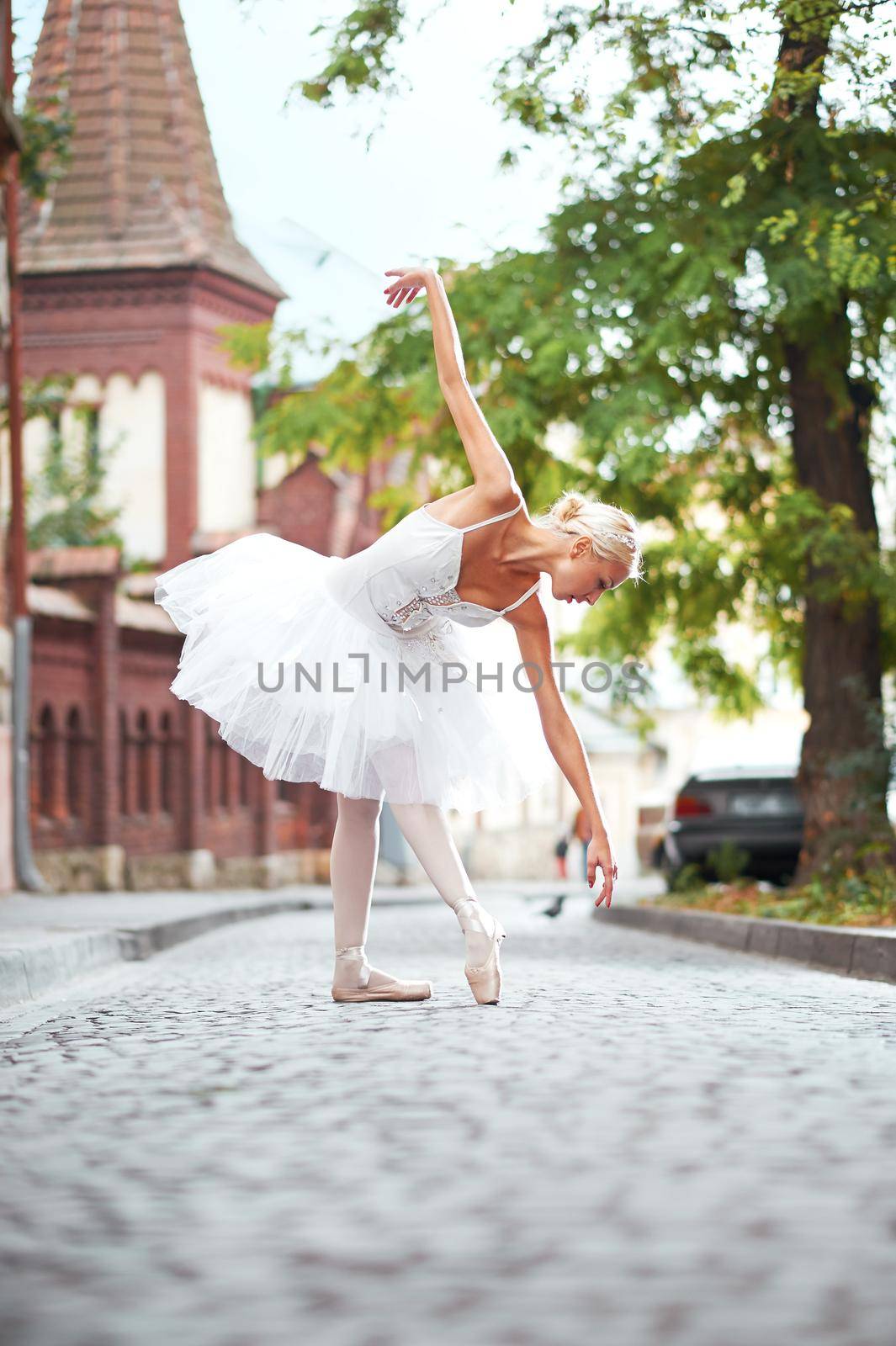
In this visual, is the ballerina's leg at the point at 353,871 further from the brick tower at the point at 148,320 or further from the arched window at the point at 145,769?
the brick tower at the point at 148,320

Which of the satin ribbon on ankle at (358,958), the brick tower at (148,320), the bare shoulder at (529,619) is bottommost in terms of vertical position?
the satin ribbon on ankle at (358,958)

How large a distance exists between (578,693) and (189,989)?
1426cm

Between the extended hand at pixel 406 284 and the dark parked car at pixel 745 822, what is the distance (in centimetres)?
1220

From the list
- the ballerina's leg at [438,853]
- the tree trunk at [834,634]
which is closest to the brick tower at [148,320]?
the tree trunk at [834,634]

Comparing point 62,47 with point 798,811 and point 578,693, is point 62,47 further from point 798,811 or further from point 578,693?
point 798,811

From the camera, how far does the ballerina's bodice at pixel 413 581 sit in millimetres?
6699

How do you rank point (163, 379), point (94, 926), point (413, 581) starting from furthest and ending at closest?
point (163, 379) < point (94, 926) < point (413, 581)

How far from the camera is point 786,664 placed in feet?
64.7

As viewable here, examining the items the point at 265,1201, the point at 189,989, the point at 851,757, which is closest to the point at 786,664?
the point at 851,757

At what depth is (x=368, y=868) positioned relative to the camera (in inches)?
282

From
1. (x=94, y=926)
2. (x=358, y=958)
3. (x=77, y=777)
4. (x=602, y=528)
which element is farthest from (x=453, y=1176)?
(x=77, y=777)

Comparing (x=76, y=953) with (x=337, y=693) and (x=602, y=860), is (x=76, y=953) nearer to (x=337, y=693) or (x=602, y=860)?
(x=337, y=693)

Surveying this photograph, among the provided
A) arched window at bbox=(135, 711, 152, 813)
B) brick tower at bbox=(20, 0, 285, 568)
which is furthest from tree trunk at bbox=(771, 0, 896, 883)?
brick tower at bbox=(20, 0, 285, 568)

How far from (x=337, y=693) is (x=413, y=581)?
53cm
